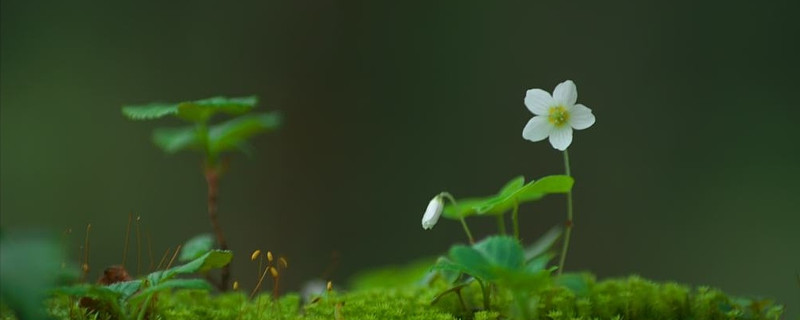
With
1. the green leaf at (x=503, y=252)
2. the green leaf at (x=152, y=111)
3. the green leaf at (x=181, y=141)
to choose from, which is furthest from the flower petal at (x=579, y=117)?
the green leaf at (x=181, y=141)

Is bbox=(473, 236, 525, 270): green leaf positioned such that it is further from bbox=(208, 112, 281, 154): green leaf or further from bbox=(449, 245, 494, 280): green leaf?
bbox=(208, 112, 281, 154): green leaf

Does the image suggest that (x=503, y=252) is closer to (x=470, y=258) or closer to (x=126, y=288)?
(x=470, y=258)

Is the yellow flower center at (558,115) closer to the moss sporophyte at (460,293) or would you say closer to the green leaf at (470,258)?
the moss sporophyte at (460,293)

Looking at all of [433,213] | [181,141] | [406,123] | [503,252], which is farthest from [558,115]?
[406,123]

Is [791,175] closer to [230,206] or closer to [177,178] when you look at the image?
[230,206]

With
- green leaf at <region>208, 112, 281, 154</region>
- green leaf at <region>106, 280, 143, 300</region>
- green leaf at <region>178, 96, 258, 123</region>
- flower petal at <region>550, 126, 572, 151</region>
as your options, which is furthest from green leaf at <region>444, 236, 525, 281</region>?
green leaf at <region>208, 112, 281, 154</region>
